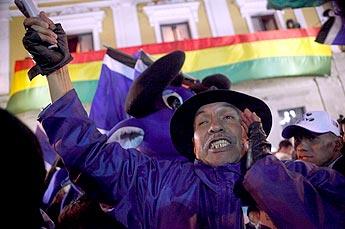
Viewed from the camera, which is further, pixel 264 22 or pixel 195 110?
pixel 264 22

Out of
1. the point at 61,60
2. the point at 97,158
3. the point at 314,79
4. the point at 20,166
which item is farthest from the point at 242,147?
the point at 314,79

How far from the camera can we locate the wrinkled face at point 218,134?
80.8 inches

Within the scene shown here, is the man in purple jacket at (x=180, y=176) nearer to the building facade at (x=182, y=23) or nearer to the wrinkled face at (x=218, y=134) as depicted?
the wrinkled face at (x=218, y=134)

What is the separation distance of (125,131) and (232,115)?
1.29 metres

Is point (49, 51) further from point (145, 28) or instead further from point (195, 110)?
point (145, 28)

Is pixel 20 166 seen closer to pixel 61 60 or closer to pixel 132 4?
pixel 61 60

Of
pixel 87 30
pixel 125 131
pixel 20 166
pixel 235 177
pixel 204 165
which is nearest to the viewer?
pixel 20 166

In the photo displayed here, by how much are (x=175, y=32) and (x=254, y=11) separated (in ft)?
8.97

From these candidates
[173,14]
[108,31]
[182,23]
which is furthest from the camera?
[182,23]

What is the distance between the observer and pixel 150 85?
3033mm

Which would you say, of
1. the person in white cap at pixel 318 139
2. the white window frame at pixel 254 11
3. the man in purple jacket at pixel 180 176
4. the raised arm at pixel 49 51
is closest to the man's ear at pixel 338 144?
the person in white cap at pixel 318 139

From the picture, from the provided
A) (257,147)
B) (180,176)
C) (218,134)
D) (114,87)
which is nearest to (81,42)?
(114,87)

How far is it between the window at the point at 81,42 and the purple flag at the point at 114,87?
6.96 m

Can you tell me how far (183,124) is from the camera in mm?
2441
